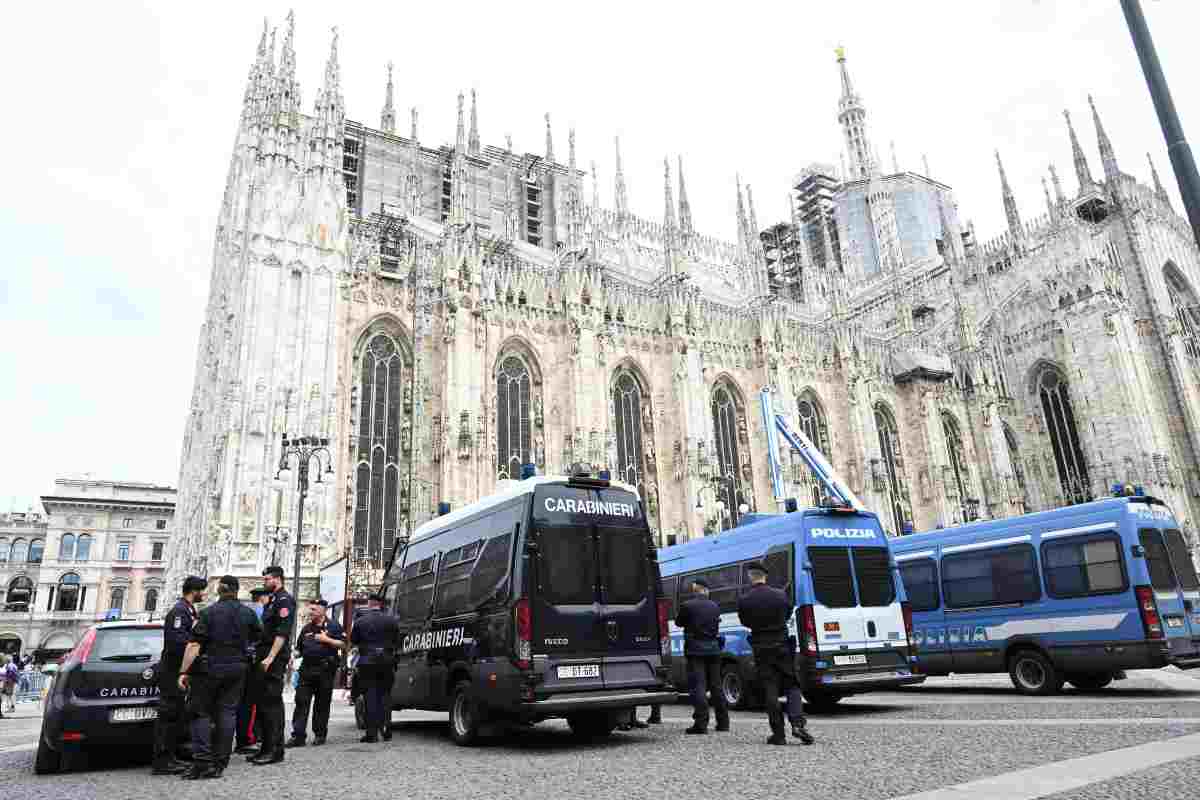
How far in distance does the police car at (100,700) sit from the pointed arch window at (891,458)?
36.0 meters

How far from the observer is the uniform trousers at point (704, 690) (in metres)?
8.81

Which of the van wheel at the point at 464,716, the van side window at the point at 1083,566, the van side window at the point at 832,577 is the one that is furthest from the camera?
the van side window at the point at 1083,566

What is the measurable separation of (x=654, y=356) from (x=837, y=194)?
3742 cm

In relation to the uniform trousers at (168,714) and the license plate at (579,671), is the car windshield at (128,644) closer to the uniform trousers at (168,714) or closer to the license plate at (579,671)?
the uniform trousers at (168,714)

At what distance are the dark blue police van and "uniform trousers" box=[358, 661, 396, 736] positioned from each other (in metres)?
0.56

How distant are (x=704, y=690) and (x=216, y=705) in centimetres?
515

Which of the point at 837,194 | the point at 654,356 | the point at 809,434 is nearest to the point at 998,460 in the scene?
the point at 809,434

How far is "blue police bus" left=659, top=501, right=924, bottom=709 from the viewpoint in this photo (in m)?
10.5

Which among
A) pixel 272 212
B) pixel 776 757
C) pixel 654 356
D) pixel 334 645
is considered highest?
pixel 272 212

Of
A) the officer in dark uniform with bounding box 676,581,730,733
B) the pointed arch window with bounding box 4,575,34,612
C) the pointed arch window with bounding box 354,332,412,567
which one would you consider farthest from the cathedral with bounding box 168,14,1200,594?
the pointed arch window with bounding box 4,575,34,612

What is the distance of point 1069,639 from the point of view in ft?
39.4

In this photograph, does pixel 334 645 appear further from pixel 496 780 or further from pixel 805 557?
pixel 805 557

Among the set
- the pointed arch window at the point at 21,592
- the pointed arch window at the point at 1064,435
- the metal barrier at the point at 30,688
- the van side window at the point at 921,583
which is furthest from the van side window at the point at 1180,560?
the pointed arch window at the point at 21,592

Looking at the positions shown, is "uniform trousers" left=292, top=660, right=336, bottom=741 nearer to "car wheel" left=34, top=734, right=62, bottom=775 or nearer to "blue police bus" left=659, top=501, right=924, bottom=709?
"car wheel" left=34, top=734, right=62, bottom=775
